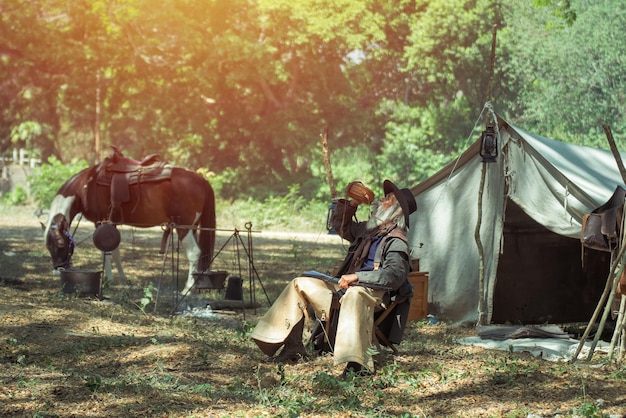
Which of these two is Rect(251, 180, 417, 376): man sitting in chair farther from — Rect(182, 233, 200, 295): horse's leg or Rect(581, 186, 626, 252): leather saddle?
Rect(182, 233, 200, 295): horse's leg

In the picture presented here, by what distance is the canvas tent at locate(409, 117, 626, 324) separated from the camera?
921cm

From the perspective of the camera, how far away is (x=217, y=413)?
5492mm

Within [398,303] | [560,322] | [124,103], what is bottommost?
[560,322]

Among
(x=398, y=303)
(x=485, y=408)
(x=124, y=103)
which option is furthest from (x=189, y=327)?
(x=124, y=103)

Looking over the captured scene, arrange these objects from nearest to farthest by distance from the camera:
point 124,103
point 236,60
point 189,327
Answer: point 189,327, point 236,60, point 124,103

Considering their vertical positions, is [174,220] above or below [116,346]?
above

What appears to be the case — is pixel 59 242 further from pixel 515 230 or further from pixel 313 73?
pixel 313 73

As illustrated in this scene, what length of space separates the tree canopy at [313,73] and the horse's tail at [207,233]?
15.3m

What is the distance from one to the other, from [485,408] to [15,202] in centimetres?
2456

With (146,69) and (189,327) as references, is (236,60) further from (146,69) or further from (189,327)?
(189,327)

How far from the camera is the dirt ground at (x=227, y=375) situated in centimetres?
565

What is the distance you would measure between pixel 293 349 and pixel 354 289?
2.83 feet

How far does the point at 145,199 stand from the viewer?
496 inches

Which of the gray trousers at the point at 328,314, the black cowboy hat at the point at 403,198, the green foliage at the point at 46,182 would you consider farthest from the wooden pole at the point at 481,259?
the green foliage at the point at 46,182
